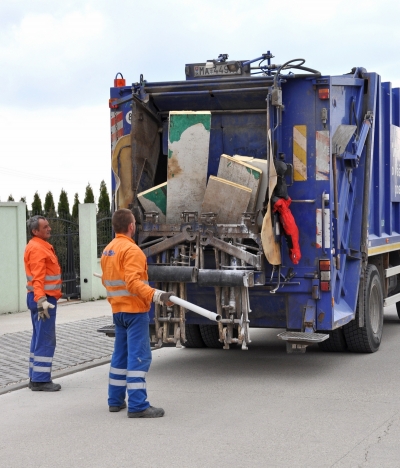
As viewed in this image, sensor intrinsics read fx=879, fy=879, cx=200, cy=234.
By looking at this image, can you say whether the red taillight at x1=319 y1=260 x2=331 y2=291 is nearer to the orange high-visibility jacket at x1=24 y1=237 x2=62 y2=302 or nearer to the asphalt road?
the asphalt road

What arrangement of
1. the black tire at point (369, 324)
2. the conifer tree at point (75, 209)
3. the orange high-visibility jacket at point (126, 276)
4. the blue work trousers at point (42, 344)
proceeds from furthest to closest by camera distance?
the conifer tree at point (75, 209), the black tire at point (369, 324), the blue work trousers at point (42, 344), the orange high-visibility jacket at point (126, 276)

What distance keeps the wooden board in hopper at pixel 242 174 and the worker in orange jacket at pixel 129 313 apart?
172 cm

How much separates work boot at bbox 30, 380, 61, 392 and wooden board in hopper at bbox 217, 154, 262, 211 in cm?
243

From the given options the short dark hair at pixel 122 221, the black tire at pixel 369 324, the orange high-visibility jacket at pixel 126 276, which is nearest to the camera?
the orange high-visibility jacket at pixel 126 276

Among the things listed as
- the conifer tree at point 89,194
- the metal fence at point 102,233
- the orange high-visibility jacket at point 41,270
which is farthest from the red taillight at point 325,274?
the conifer tree at point 89,194

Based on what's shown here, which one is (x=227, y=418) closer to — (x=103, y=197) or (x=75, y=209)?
(x=75, y=209)

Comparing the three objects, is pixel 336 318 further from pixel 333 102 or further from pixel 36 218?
pixel 36 218

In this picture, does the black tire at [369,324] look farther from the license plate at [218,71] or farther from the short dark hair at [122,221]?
the short dark hair at [122,221]

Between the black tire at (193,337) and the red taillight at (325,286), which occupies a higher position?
the red taillight at (325,286)

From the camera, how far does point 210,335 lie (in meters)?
10.4

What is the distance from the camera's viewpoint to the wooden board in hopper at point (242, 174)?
8383 millimetres

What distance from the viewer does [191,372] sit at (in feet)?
29.3

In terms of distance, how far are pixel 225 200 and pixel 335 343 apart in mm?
2436

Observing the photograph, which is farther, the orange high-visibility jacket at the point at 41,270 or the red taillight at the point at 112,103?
the red taillight at the point at 112,103
